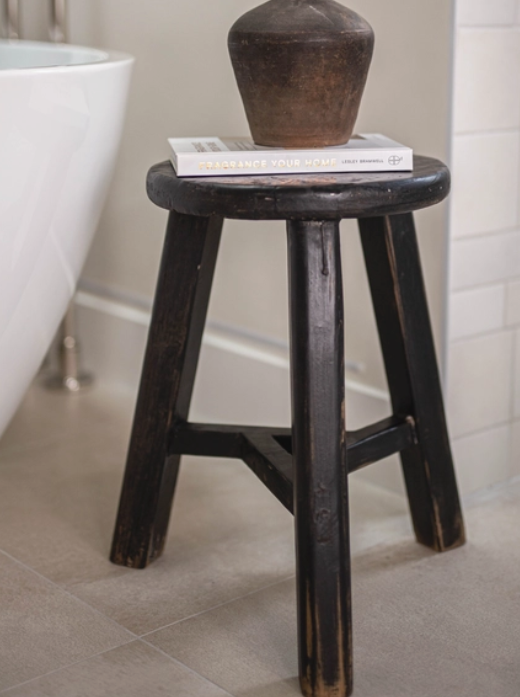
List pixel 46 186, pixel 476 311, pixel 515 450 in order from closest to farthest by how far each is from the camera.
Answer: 1. pixel 46 186
2. pixel 476 311
3. pixel 515 450

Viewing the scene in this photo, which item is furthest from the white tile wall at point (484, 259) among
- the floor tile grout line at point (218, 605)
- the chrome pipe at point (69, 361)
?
the chrome pipe at point (69, 361)

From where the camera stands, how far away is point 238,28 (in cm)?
108

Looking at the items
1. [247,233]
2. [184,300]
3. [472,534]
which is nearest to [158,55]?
[247,233]

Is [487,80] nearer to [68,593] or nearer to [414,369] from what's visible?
[414,369]

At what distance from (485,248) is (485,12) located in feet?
1.09

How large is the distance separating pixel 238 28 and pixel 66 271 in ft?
1.49

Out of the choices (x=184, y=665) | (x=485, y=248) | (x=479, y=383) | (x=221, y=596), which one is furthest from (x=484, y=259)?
(x=184, y=665)

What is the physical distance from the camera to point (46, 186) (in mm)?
1218

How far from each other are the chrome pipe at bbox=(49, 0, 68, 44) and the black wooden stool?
896 millimetres

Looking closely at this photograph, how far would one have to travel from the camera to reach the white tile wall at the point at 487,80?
1365 millimetres

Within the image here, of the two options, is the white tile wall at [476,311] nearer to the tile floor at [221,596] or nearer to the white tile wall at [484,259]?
the white tile wall at [484,259]

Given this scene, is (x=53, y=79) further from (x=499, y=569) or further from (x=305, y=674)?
(x=499, y=569)

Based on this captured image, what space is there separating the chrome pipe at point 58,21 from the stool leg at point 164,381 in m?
0.90

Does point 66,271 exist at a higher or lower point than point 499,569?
higher
